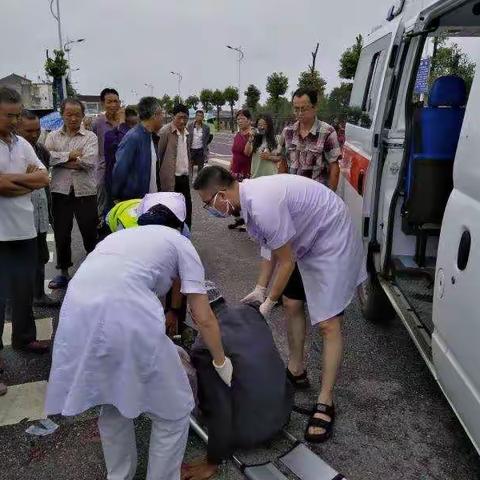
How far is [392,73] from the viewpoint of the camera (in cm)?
339

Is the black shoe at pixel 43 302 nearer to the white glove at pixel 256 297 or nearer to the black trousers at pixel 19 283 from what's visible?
the black trousers at pixel 19 283

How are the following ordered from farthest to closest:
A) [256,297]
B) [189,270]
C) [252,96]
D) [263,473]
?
[252,96] < [256,297] < [263,473] < [189,270]

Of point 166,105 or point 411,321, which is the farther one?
point 166,105

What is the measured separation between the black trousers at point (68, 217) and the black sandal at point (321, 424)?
2.88 m

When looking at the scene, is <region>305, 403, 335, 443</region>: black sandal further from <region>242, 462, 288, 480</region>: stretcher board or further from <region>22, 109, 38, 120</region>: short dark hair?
<region>22, 109, 38, 120</region>: short dark hair

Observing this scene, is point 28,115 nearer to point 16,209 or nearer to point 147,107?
point 147,107

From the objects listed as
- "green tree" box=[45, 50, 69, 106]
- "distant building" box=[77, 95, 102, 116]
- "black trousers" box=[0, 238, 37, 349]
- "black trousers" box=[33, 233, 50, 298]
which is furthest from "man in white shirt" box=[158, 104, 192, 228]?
"green tree" box=[45, 50, 69, 106]

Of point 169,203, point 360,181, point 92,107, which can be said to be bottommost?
point 92,107

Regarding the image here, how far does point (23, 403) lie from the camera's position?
9.45 ft

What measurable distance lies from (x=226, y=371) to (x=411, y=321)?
135 centimetres

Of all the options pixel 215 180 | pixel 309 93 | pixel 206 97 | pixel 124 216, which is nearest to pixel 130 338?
pixel 215 180

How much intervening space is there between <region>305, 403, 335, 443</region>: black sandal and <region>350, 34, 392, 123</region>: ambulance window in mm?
2043

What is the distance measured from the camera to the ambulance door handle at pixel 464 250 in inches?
80.7

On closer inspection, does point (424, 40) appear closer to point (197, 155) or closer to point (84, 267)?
point (84, 267)
